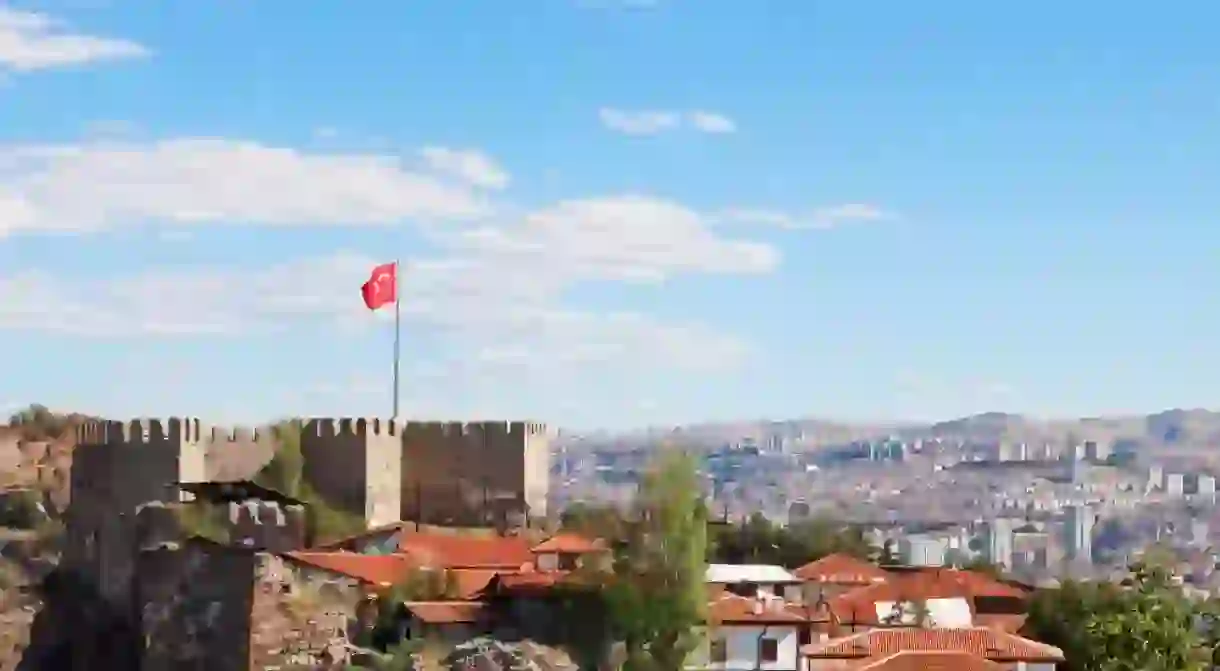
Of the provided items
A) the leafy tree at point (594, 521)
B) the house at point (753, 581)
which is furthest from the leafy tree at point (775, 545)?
the house at point (753, 581)

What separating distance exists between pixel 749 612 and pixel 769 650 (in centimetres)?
66

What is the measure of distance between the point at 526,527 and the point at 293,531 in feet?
21.3

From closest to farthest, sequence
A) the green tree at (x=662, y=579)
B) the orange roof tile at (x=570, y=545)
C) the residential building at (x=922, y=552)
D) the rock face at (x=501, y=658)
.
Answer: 1. the rock face at (x=501, y=658)
2. the green tree at (x=662, y=579)
3. the orange roof tile at (x=570, y=545)
4. the residential building at (x=922, y=552)

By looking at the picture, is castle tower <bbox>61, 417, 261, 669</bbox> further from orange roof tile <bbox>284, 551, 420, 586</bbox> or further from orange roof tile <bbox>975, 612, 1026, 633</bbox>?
orange roof tile <bbox>975, 612, 1026, 633</bbox>

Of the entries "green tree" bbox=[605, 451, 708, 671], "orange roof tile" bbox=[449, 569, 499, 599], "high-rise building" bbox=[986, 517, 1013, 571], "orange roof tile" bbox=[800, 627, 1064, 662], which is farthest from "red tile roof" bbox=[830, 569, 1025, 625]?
"high-rise building" bbox=[986, 517, 1013, 571]

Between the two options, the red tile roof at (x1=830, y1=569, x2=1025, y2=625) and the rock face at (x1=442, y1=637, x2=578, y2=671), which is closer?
the rock face at (x1=442, y1=637, x2=578, y2=671)

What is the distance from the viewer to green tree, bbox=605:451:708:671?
→ 27.7 metres

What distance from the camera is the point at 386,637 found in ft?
89.4

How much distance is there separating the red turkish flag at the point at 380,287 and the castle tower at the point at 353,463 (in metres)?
3.25

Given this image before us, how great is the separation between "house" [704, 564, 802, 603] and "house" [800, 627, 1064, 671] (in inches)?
103

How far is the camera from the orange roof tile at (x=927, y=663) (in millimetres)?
28953

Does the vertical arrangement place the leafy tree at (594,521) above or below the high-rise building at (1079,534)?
above

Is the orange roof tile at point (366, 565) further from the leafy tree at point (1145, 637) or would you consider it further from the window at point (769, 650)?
the leafy tree at point (1145, 637)

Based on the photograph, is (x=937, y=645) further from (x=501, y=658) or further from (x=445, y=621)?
(x=501, y=658)
